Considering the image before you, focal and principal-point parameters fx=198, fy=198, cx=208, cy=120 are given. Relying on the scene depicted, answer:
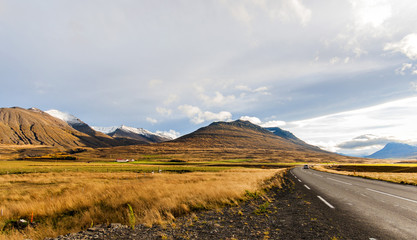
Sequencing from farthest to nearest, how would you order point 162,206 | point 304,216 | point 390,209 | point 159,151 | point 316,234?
point 159,151 → point 162,206 → point 390,209 → point 304,216 → point 316,234

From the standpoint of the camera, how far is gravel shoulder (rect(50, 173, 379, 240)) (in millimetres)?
5398

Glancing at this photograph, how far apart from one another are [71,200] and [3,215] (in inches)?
109

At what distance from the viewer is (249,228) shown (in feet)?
19.7

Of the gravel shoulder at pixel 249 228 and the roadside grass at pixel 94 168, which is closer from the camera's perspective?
the gravel shoulder at pixel 249 228

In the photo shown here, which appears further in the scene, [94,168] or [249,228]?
[94,168]

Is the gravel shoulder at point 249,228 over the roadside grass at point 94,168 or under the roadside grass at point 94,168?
over

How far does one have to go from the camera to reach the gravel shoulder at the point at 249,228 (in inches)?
213

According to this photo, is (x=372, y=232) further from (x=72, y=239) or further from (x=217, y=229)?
(x=72, y=239)

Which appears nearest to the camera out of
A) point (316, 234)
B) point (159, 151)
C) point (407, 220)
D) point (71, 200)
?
point (316, 234)

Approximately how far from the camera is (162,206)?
28.9 ft

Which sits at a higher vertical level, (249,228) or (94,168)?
(249,228)

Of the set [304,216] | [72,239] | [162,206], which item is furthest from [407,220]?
[72,239]

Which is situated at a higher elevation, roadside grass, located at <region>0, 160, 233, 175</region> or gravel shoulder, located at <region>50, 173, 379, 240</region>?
gravel shoulder, located at <region>50, 173, 379, 240</region>

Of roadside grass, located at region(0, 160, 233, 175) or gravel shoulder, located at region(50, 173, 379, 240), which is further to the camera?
roadside grass, located at region(0, 160, 233, 175)
